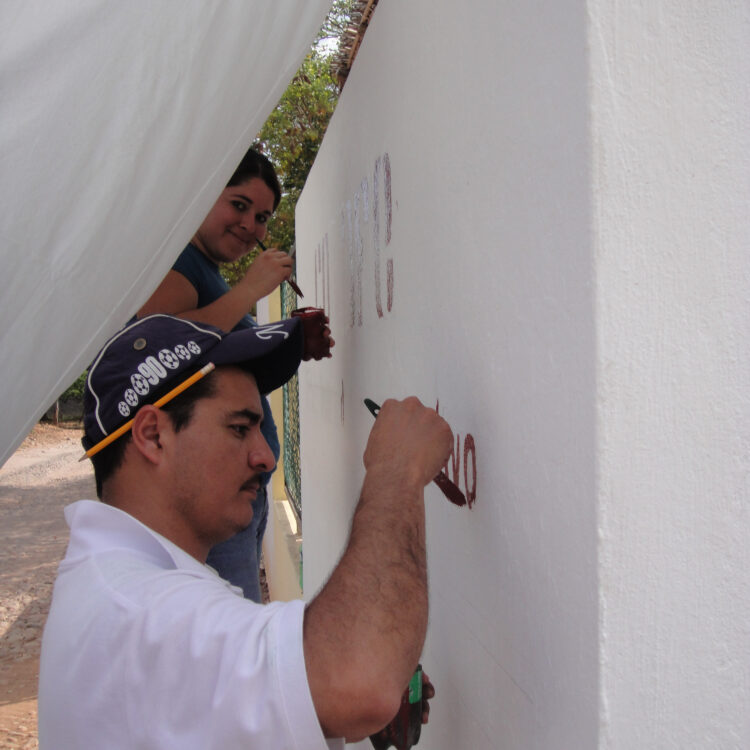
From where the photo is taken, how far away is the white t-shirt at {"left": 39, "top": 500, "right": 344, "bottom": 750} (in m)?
0.96

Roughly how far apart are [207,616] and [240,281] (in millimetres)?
1383

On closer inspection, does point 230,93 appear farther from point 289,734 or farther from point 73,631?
point 289,734

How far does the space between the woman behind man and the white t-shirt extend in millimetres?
1049

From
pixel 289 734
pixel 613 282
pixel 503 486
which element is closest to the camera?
pixel 613 282

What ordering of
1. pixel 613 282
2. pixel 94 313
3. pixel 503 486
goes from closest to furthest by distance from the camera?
pixel 613 282, pixel 503 486, pixel 94 313

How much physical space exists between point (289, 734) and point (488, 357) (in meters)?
0.53

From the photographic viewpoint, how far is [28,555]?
354 inches

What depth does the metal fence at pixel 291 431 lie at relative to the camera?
569cm

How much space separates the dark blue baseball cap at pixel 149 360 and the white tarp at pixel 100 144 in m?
0.05

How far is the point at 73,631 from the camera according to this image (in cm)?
110

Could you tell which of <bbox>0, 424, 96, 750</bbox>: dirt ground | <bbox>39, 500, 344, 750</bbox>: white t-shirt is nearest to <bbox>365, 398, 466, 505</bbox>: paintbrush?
<bbox>39, 500, 344, 750</bbox>: white t-shirt

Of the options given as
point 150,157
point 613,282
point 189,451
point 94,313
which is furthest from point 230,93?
point 613,282

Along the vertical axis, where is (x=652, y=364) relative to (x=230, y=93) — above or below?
below

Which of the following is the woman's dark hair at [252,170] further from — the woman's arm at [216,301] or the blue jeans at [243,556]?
the blue jeans at [243,556]
